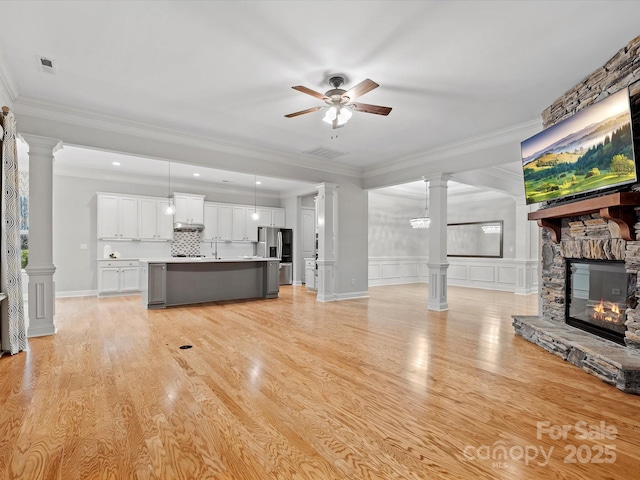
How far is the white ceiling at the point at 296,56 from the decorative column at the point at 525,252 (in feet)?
15.0

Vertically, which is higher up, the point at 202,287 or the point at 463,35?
the point at 463,35

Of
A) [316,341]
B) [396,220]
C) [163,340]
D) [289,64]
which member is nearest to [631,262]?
[316,341]

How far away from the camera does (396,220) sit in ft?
35.9

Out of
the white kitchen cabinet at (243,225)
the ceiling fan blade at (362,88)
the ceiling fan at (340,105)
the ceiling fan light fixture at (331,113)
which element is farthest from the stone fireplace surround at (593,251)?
the white kitchen cabinet at (243,225)

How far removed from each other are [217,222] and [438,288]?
20.2 ft

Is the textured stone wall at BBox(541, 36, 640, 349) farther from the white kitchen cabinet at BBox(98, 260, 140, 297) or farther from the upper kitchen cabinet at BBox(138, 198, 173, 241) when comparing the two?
the upper kitchen cabinet at BBox(138, 198, 173, 241)

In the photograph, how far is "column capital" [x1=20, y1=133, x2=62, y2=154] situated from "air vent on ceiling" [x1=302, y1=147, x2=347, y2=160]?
12.0 ft

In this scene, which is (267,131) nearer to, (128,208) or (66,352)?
(66,352)

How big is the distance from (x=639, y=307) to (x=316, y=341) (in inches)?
123

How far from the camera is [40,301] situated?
166 inches

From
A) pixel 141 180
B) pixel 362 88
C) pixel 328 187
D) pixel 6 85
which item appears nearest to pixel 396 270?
pixel 328 187

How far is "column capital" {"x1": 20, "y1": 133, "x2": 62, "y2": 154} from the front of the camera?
4.12 metres

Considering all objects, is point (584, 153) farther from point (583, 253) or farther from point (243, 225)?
point (243, 225)

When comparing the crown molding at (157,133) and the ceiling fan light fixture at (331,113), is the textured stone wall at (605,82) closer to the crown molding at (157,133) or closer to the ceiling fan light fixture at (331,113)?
the ceiling fan light fixture at (331,113)
